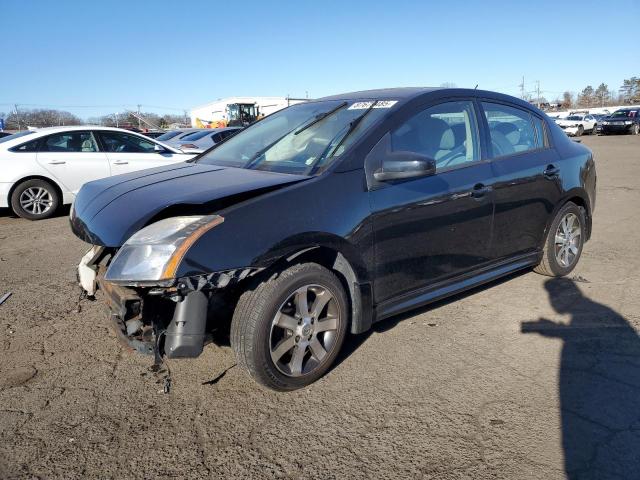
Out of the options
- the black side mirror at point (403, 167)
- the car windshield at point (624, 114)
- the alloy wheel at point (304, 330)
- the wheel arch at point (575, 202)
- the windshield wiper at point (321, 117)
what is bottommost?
the alloy wheel at point (304, 330)

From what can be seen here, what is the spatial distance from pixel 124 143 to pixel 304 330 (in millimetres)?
7285

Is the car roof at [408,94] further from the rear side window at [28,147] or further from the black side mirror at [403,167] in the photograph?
the rear side window at [28,147]

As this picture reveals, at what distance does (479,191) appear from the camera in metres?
3.62

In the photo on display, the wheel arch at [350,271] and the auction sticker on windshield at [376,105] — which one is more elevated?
the auction sticker on windshield at [376,105]

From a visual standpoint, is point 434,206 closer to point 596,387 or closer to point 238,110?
point 596,387

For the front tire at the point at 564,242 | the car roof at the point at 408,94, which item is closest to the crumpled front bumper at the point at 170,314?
the car roof at the point at 408,94

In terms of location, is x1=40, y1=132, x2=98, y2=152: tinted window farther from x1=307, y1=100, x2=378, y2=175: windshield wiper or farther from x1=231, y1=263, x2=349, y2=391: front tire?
x1=231, y1=263, x2=349, y2=391: front tire

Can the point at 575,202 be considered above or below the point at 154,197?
below

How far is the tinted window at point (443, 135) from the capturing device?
338cm

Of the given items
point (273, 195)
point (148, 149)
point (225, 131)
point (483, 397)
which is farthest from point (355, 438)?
point (225, 131)

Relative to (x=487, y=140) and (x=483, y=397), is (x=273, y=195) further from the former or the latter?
(x=487, y=140)

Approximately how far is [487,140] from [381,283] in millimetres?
1519

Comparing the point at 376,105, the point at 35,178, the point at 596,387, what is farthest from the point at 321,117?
the point at 35,178

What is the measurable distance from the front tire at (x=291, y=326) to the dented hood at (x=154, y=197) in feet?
1.69
